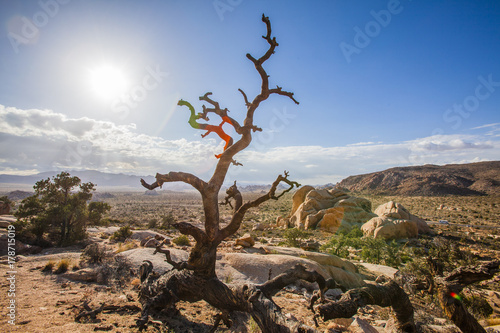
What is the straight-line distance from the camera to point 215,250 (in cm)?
538

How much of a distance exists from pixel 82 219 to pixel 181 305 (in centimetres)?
1326

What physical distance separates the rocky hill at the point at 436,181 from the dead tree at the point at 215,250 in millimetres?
68456

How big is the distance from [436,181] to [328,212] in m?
87.7

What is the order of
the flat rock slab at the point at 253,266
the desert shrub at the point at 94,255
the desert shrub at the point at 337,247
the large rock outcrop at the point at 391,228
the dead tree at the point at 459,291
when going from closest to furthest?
the dead tree at the point at 459,291
the flat rock slab at the point at 253,266
the desert shrub at the point at 94,255
the desert shrub at the point at 337,247
the large rock outcrop at the point at 391,228

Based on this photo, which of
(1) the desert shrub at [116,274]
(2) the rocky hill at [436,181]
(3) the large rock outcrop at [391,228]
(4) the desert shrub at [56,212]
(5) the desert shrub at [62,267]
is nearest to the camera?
(1) the desert shrub at [116,274]

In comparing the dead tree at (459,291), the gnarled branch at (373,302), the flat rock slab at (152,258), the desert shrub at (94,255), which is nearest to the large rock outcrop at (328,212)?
the flat rock slab at (152,258)

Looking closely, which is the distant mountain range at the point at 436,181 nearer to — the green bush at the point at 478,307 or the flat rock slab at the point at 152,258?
the green bush at the point at 478,307

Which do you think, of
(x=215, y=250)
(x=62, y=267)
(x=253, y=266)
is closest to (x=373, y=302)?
(x=215, y=250)

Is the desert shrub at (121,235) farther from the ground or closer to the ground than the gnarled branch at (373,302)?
closer to the ground

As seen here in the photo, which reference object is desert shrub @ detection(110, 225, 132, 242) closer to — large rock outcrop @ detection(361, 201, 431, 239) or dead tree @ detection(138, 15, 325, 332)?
dead tree @ detection(138, 15, 325, 332)

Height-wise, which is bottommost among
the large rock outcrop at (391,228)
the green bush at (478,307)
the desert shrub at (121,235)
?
the large rock outcrop at (391,228)

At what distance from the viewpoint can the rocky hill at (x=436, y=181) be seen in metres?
76.6

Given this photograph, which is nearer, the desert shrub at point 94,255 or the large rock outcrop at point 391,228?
the desert shrub at point 94,255

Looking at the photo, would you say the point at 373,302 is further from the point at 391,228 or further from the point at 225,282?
the point at 391,228
